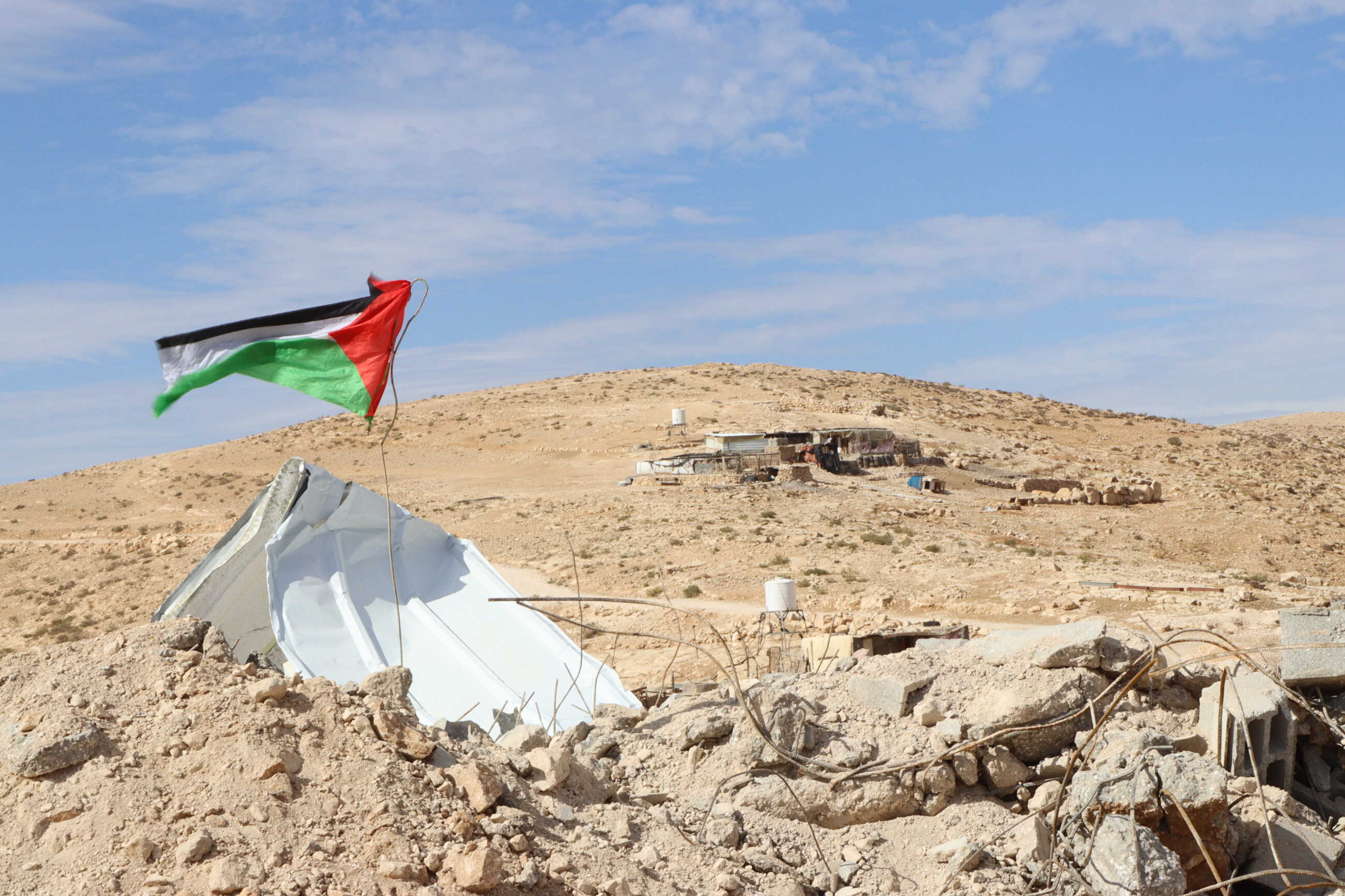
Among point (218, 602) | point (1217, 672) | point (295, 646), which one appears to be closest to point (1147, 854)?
point (1217, 672)

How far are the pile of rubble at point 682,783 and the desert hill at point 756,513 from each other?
5.83 m

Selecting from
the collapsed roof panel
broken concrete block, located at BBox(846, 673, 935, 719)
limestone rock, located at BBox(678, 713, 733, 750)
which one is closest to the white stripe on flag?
the collapsed roof panel

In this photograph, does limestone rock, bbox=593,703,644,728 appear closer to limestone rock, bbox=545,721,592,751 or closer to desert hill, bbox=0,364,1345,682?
limestone rock, bbox=545,721,592,751

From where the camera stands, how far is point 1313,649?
6.38 metres

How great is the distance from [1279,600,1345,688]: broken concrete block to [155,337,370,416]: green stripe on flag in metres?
7.07

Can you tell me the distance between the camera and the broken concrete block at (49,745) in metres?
4.11

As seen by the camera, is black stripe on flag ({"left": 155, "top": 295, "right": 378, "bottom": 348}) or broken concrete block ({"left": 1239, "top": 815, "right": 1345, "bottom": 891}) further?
black stripe on flag ({"left": 155, "top": 295, "right": 378, "bottom": 348})

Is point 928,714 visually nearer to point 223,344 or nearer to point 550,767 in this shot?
point 550,767

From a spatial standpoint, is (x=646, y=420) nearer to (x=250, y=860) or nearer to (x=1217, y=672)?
(x=1217, y=672)

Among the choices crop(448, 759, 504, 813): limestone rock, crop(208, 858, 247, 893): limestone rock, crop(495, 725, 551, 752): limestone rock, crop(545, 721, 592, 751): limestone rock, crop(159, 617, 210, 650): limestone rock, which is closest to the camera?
crop(208, 858, 247, 893): limestone rock

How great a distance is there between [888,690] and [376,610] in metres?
5.14

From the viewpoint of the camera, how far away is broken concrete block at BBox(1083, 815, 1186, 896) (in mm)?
4395

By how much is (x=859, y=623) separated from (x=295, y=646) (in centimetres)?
865

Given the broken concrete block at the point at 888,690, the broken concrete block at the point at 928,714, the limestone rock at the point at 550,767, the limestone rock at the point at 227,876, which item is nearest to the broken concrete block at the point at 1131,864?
the broken concrete block at the point at 928,714
